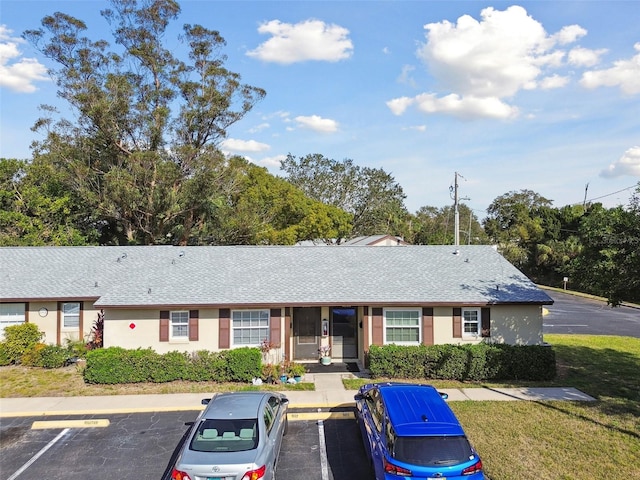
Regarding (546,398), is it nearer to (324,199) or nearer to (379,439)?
(379,439)

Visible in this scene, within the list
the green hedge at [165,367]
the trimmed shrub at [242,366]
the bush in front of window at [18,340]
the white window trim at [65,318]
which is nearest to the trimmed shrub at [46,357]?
the bush in front of window at [18,340]

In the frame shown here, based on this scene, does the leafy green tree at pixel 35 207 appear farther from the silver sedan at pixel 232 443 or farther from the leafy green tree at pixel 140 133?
the silver sedan at pixel 232 443

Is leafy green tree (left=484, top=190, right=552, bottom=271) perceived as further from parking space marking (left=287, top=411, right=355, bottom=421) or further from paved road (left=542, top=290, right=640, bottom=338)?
parking space marking (left=287, top=411, right=355, bottom=421)

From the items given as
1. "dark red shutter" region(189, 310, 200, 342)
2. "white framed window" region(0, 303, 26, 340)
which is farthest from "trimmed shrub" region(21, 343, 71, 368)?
"dark red shutter" region(189, 310, 200, 342)

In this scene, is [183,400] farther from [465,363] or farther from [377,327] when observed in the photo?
[465,363]

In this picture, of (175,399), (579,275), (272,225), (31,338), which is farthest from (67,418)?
(272,225)

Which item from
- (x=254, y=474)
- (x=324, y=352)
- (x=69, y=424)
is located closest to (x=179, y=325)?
(x=69, y=424)
